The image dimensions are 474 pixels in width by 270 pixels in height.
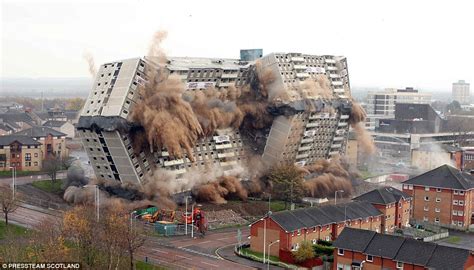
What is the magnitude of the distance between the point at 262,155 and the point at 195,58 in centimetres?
1655

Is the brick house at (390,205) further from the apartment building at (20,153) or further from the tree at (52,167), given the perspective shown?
the apartment building at (20,153)

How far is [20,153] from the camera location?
301ft

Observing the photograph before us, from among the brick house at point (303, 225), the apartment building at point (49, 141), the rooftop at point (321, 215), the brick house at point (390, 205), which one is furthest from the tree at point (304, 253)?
the apartment building at point (49, 141)

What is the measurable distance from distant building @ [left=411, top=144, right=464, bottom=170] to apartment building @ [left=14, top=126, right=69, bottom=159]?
56.4 meters

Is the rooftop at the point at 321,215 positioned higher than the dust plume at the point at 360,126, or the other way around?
the dust plume at the point at 360,126

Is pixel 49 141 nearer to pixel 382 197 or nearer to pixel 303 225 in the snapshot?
pixel 382 197

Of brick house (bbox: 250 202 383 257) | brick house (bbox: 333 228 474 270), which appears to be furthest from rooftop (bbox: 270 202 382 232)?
brick house (bbox: 333 228 474 270)

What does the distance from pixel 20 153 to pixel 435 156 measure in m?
Result: 62.5

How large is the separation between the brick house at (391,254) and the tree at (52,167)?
4541 centimetres

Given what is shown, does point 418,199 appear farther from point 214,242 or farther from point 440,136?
point 440,136

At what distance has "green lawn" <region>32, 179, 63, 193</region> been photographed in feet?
252

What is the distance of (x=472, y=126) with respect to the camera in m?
147

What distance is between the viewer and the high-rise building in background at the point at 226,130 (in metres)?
66.4

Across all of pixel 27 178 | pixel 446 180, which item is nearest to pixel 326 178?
pixel 446 180
